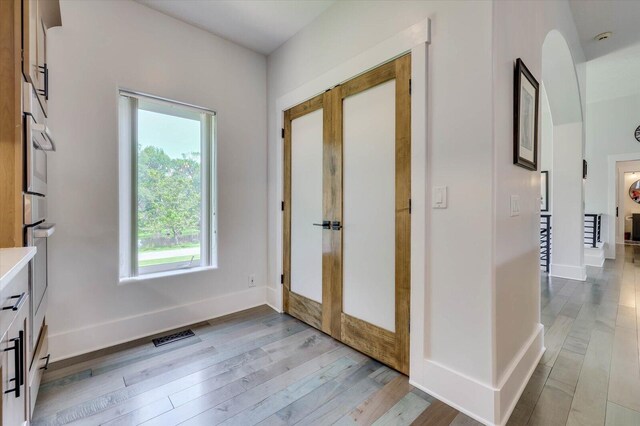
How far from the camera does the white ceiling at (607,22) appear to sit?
271 cm

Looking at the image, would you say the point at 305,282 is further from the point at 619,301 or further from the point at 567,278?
the point at 567,278

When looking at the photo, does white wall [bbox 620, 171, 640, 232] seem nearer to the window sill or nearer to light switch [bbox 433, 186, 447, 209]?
light switch [bbox 433, 186, 447, 209]

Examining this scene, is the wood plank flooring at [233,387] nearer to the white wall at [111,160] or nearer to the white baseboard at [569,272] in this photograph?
the white wall at [111,160]

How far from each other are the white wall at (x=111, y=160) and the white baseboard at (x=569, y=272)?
15.0 ft

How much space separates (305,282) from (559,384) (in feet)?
6.27

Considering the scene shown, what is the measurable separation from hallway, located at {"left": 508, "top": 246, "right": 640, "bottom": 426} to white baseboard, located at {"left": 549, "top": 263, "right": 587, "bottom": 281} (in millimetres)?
469

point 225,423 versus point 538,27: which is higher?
point 538,27

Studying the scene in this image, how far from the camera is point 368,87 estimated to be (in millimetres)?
2084

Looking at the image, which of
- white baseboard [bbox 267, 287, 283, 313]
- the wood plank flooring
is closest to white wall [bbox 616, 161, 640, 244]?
the wood plank flooring

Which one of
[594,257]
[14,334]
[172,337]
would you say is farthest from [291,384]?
[594,257]

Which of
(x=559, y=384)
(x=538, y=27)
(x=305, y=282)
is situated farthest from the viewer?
(x=305, y=282)

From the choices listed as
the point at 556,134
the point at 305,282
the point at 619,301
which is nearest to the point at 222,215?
the point at 305,282

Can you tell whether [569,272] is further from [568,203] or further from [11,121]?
[11,121]

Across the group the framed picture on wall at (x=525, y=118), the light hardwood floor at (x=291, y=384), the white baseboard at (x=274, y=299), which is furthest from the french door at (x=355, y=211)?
the framed picture on wall at (x=525, y=118)
